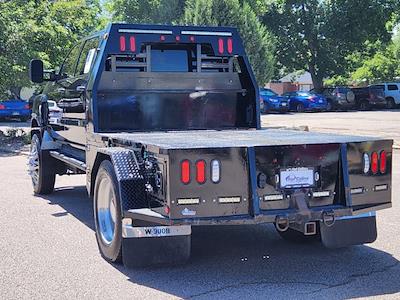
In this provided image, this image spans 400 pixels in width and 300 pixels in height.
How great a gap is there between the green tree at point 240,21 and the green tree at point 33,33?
6.47m

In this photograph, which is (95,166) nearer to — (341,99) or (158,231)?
(158,231)

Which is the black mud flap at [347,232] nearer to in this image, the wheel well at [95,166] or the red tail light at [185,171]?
the red tail light at [185,171]

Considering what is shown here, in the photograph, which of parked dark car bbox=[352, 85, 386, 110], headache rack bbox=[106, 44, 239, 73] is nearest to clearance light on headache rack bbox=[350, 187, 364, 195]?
headache rack bbox=[106, 44, 239, 73]

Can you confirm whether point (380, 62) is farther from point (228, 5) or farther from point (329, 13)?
point (228, 5)

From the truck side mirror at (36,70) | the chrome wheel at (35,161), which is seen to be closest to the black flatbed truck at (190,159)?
the truck side mirror at (36,70)

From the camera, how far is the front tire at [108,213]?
17.6ft

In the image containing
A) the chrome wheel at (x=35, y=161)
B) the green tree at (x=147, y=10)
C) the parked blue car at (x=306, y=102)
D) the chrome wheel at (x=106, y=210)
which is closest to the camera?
the chrome wheel at (x=106, y=210)

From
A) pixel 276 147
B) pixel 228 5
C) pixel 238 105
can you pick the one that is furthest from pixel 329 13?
pixel 276 147

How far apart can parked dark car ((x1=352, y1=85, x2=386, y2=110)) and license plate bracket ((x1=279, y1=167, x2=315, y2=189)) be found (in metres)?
34.9

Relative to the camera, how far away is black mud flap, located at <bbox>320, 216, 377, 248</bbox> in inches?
214

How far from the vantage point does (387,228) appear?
7078 mm

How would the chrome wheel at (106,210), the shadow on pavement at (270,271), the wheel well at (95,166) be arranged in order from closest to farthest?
the shadow on pavement at (270,271) → the chrome wheel at (106,210) → the wheel well at (95,166)

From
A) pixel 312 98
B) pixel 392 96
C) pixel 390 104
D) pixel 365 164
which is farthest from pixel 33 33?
pixel 390 104

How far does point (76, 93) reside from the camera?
7785mm
